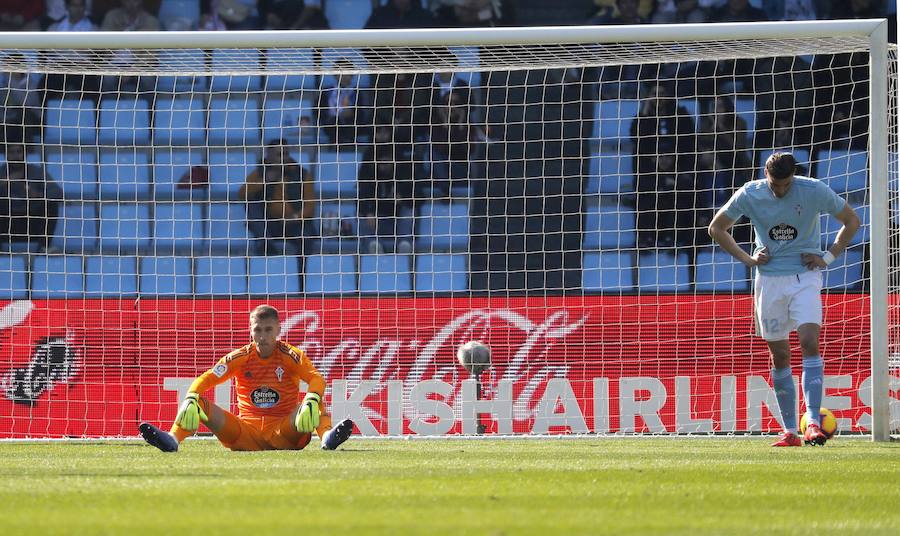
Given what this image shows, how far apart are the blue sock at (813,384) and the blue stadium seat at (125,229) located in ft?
24.2

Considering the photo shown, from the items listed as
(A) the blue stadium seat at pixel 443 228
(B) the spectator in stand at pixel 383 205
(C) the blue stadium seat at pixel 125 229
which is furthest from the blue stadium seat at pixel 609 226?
(C) the blue stadium seat at pixel 125 229

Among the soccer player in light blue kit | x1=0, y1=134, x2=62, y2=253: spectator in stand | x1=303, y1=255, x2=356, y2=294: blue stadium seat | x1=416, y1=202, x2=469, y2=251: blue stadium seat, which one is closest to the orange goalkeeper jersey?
the soccer player in light blue kit

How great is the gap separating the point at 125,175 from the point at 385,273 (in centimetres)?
296

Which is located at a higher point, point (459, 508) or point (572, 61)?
point (572, 61)

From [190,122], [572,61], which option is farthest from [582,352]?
[190,122]

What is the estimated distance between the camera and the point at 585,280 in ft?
42.0

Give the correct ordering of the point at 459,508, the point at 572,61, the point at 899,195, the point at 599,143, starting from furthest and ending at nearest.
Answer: the point at 599,143 → the point at 572,61 → the point at 899,195 → the point at 459,508

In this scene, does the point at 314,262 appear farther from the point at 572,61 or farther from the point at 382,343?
the point at 572,61

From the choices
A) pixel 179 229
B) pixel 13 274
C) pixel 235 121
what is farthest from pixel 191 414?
pixel 235 121

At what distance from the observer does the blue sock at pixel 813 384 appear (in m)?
7.57

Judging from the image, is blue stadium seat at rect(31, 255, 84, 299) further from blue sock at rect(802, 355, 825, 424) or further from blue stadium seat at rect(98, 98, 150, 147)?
blue sock at rect(802, 355, 825, 424)

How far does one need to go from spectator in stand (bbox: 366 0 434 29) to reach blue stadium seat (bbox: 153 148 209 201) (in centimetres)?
323

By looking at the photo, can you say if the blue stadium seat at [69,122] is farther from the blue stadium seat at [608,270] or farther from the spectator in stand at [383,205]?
the blue stadium seat at [608,270]

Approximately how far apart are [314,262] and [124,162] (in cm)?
231
